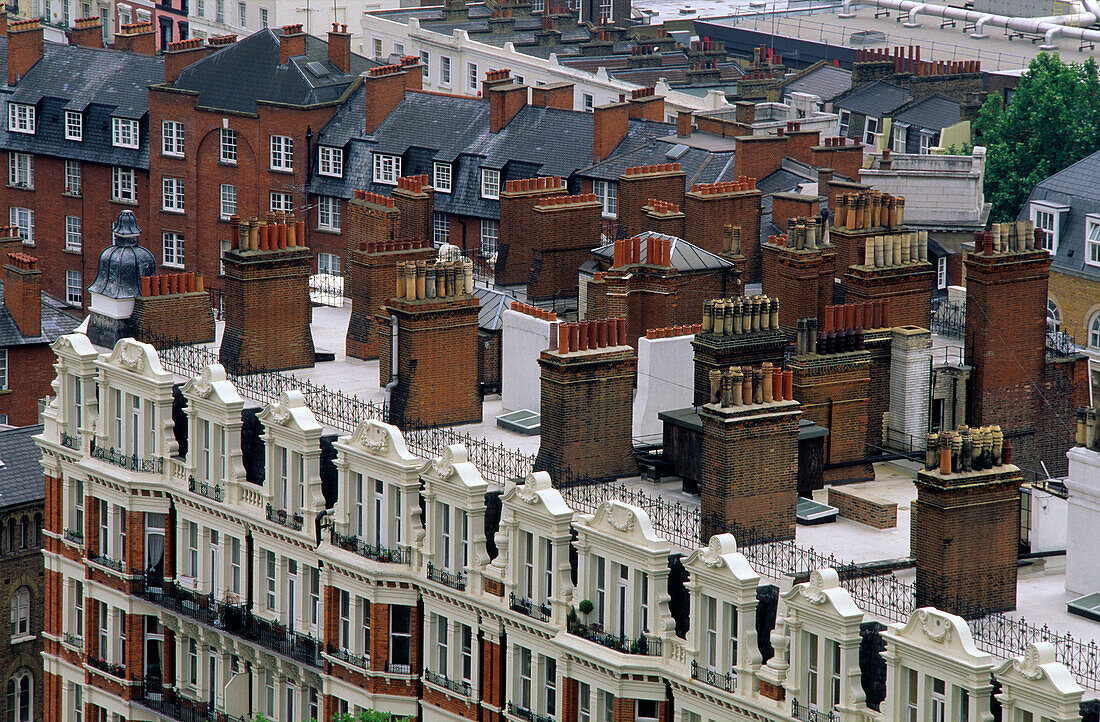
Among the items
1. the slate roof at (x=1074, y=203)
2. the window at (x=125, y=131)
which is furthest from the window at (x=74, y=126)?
the slate roof at (x=1074, y=203)

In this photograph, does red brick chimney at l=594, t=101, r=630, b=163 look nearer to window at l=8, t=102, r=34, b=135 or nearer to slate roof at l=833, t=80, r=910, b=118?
slate roof at l=833, t=80, r=910, b=118

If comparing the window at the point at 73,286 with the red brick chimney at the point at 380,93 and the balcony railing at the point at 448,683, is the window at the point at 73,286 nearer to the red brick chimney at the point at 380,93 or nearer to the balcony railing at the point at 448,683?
the red brick chimney at the point at 380,93

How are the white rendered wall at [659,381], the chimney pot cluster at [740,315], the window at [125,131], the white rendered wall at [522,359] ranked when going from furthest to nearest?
the window at [125,131], the white rendered wall at [522,359], the white rendered wall at [659,381], the chimney pot cluster at [740,315]

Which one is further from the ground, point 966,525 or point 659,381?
point 659,381

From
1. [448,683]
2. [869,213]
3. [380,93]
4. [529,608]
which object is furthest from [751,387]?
[380,93]

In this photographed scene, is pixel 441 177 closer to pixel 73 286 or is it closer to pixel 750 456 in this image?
pixel 73 286

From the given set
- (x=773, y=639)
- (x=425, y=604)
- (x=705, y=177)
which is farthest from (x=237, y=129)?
(x=773, y=639)
